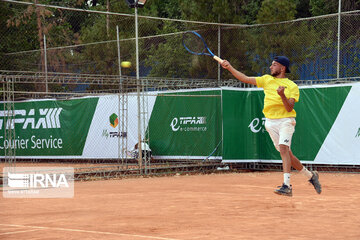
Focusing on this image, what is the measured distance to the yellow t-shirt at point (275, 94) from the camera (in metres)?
8.43

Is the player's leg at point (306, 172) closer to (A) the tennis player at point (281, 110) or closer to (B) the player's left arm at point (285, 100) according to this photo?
(A) the tennis player at point (281, 110)

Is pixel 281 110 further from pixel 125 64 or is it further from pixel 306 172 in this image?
pixel 125 64

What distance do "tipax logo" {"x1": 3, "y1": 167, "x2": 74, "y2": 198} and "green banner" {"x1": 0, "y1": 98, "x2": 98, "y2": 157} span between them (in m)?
3.61

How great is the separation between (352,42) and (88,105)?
7.78 meters

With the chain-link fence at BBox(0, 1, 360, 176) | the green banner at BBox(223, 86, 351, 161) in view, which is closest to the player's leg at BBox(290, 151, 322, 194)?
the chain-link fence at BBox(0, 1, 360, 176)

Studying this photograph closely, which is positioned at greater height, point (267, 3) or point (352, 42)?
point (267, 3)

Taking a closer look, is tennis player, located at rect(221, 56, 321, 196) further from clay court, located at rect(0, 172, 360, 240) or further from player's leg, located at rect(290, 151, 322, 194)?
clay court, located at rect(0, 172, 360, 240)

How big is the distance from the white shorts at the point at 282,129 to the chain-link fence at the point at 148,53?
5.65 meters

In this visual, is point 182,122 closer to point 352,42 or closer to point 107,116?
point 107,116

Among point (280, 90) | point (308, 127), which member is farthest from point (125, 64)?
point (280, 90)

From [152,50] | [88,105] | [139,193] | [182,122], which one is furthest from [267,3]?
[139,193]

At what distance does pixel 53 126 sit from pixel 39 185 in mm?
6223

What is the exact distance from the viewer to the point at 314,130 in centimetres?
1487

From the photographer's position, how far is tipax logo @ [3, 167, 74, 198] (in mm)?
Result: 10502
